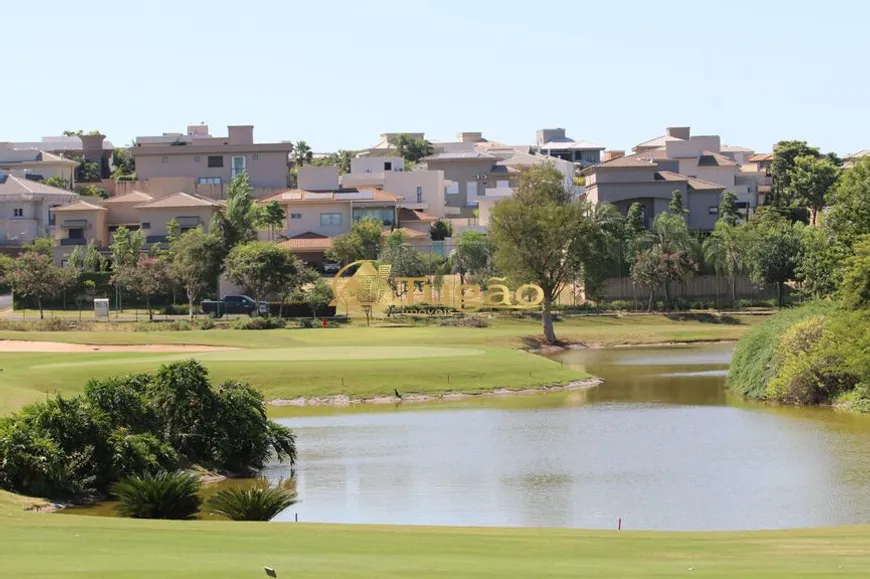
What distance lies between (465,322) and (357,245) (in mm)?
23962

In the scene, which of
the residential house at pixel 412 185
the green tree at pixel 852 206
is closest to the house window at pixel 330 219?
the residential house at pixel 412 185

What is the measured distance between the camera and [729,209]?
13538 centimetres

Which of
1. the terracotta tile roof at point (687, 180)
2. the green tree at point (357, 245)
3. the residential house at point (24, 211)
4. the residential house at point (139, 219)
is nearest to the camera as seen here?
the green tree at point (357, 245)

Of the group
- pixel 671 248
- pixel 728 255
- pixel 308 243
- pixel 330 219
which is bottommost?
pixel 728 255

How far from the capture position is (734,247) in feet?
352

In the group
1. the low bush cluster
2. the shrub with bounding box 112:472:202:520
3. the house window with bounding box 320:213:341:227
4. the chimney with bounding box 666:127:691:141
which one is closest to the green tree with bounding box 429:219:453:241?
the house window with bounding box 320:213:341:227

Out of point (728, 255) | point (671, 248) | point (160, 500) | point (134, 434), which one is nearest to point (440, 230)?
point (671, 248)

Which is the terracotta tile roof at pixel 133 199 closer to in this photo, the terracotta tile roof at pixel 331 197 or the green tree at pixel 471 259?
the terracotta tile roof at pixel 331 197

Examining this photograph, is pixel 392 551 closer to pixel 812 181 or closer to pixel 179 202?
pixel 179 202

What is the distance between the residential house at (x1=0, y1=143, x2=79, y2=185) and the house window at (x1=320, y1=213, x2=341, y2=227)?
46724mm

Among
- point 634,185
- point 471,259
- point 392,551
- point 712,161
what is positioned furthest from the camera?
point 712,161

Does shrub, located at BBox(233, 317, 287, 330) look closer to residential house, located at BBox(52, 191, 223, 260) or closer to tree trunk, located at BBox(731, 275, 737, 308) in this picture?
tree trunk, located at BBox(731, 275, 737, 308)

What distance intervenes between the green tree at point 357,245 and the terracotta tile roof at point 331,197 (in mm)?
8927

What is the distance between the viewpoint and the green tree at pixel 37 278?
98.6 meters
